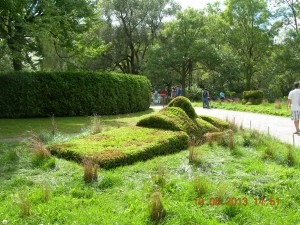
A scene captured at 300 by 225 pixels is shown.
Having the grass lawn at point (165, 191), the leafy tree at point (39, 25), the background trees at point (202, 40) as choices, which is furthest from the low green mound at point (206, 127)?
the background trees at point (202, 40)

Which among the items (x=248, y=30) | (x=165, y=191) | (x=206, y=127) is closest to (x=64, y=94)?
(x=206, y=127)

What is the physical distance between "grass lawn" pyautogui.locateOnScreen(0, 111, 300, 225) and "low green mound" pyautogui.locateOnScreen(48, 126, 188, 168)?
0.28 meters

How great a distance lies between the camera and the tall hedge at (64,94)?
1558 centimetres

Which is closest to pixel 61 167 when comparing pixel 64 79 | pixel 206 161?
pixel 206 161

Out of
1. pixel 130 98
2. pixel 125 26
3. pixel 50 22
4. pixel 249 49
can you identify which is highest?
pixel 125 26

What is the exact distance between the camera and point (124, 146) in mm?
7246

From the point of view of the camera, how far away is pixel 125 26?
4131cm

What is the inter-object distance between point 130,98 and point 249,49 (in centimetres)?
2947

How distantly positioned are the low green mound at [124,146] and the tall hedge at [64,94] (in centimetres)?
879

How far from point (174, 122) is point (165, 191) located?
4.32 meters

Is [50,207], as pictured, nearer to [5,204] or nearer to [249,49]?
[5,204]
